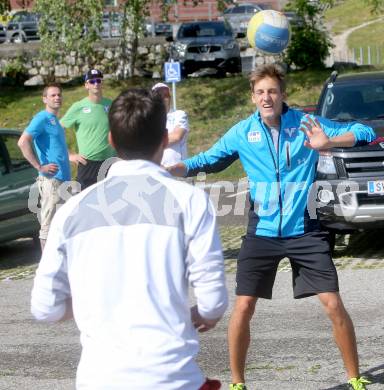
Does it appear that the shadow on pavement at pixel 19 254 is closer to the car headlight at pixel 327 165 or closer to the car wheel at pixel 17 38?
the car headlight at pixel 327 165

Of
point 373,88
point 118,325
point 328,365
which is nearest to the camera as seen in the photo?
point 118,325

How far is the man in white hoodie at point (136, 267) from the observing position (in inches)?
131

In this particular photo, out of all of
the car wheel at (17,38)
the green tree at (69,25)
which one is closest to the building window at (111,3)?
the green tree at (69,25)

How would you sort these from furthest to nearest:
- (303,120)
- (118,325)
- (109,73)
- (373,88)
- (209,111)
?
(109,73) → (209,111) → (373,88) → (303,120) → (118,325)

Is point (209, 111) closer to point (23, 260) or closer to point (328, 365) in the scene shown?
point (23, 260)

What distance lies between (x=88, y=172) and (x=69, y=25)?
1546 cm

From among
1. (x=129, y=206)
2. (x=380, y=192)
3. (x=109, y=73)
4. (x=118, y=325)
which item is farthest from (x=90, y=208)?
(x=109, y=73)

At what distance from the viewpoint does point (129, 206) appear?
3447 millimetres

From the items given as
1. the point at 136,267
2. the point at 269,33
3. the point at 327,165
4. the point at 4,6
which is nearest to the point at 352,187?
the point at 327,165

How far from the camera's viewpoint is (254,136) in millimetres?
5957

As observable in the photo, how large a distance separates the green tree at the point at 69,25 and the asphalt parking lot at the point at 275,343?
52.1ft

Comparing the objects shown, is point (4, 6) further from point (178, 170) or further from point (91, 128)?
point (178, 170)

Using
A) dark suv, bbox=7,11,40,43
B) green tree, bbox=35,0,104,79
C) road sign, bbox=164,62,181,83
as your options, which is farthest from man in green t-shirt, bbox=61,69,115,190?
dark suv, bbox=7,11,40,43

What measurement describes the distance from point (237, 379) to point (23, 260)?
6.87 metres
